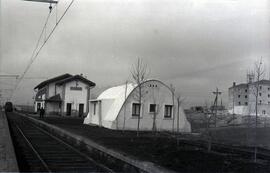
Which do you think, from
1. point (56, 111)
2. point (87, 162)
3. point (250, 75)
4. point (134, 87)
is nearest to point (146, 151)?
point (87, 162)

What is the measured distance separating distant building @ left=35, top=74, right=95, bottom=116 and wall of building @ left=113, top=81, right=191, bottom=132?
35.9m

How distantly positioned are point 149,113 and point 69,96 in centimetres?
3745

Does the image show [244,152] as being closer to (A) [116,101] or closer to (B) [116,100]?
(A) [116,101]

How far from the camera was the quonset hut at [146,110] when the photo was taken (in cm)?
3212

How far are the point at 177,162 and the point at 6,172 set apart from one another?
5350 mm

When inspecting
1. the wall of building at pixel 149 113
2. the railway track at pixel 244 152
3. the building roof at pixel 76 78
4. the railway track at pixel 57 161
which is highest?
the building roof at pixel 76 78

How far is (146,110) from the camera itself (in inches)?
1297

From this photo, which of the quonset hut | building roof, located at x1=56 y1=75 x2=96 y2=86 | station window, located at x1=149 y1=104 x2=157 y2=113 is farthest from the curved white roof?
building roof, located at x1=56 y1=75 x2=96 y2=86

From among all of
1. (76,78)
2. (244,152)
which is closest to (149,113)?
(244,152)

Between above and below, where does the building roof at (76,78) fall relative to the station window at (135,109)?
above

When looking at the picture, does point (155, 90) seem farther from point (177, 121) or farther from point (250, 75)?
point (250, 75)

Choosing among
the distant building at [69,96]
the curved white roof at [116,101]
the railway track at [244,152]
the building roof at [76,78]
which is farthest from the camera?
the building roof at [76,78]

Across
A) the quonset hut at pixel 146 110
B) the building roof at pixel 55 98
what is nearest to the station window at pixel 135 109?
the quonset hut at pixel 146 110

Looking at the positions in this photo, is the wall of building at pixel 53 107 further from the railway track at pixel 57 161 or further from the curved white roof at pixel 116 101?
the railway track at pixel 57 161
